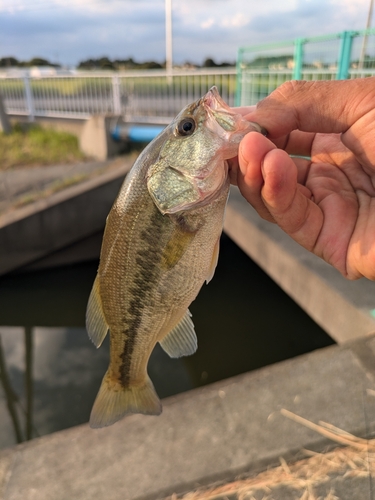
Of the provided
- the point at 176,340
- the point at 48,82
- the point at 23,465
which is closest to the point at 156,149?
the point at 176,340

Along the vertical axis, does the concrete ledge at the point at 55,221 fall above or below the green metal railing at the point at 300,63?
below

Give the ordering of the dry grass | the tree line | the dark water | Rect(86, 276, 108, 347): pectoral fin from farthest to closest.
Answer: the tree line
the dark water
the dry grass
Rect(86, 276, 108, 347): pectoral fin

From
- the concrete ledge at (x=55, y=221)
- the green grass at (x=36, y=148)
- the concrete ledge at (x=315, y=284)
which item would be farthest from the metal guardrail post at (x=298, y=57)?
the green grass at (x=36, y=148)

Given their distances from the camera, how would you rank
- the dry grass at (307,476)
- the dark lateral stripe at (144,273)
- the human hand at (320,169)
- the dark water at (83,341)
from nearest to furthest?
the human hand at (320,169) < the dark lateral stripe at (144,273) < the dry grass at (307,476) < the dark water at (83,341)

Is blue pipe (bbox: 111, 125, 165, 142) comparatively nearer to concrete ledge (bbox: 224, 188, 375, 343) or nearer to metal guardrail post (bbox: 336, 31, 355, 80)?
concrete ledge (bbox: 224, 188, 375, 343)

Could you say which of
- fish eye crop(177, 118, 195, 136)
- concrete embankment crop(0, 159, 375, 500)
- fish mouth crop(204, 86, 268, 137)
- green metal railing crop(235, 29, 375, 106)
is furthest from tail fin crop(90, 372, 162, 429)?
green metal railing crop(235, 29, 375, 106)

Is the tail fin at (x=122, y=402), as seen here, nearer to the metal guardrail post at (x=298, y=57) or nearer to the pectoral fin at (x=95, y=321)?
the pectoral fin at (x=95, y=321)
